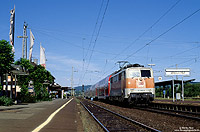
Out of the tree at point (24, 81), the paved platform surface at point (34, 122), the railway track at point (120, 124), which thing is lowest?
the railway track at point (120, 124)

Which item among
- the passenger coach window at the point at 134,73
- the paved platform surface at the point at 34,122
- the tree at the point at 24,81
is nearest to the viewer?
the paved platform surface at the point at 34,122

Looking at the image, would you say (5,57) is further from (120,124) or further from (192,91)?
(192,91)

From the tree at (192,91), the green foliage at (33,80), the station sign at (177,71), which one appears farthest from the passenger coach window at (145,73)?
the tree at (192,91)

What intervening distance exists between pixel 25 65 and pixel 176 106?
22971mm

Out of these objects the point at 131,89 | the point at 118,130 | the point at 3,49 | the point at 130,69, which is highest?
the point at 3,49

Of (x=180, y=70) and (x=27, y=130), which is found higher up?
(x=180, y=70)

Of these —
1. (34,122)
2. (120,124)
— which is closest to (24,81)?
(34,122)

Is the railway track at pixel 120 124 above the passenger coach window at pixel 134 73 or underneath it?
underneath

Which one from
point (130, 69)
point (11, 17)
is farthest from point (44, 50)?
point (130, 69)

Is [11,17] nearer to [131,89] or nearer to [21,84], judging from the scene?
[21,84]

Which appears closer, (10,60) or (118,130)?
(118,130)

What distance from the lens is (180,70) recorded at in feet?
108

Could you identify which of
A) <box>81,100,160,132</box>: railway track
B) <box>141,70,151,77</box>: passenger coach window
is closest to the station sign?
<box>141,70,151,77</box>: passenger coach window

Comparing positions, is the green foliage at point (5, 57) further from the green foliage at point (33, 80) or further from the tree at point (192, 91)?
the tree at point (192, 91)
